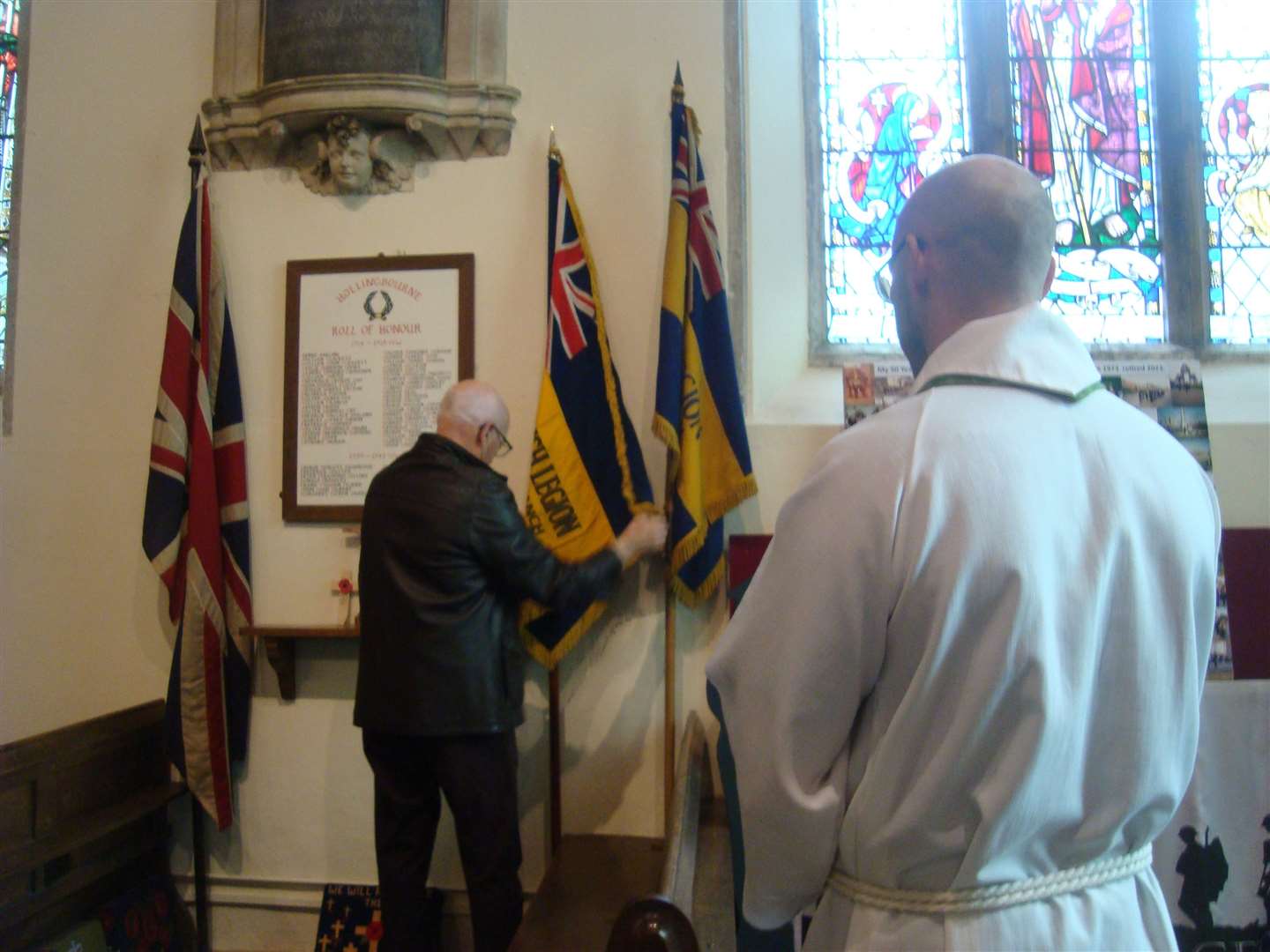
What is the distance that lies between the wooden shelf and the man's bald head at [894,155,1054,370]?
2313mm

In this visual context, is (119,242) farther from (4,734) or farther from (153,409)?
(4,734)

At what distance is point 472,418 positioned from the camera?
2.59 meters

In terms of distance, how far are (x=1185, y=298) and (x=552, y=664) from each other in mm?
2484

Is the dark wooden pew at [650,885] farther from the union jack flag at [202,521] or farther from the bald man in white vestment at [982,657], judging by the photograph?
the union jack flag at [202,521]

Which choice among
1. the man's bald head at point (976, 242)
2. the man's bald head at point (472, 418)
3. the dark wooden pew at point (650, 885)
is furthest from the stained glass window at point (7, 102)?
the man's bald head at point (976, 242)

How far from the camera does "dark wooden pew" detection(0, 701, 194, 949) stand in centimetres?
245

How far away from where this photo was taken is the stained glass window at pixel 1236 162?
3.15 metres

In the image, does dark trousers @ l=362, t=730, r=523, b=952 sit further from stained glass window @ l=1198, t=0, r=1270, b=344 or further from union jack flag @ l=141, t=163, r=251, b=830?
stained glass window @ l=1198, t=0, r=1270, b=344

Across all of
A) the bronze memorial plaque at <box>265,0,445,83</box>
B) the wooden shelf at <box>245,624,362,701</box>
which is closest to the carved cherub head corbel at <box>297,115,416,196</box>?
the bronze memorial plaque at <box>265,0,445,83</box>

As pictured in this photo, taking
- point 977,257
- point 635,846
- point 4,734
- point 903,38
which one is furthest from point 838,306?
point 4,734

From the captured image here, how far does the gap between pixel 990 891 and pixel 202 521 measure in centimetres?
268

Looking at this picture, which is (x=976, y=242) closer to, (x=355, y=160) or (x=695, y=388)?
(x=695, y=388)

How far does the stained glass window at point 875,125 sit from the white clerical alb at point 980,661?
2.25 metres

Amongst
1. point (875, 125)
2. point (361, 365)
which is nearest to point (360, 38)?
point (361, 365)
